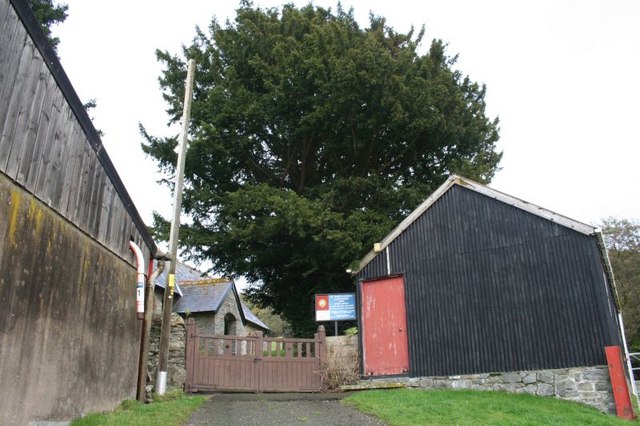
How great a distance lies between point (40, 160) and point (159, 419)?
477cm

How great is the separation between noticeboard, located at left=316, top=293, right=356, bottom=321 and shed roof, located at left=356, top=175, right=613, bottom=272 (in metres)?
1.02

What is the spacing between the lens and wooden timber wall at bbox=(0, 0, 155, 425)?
18.5 ft

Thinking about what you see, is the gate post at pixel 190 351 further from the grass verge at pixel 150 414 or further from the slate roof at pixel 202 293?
the slate roof at pixel 202 293

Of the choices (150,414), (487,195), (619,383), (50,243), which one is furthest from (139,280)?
(619,383)

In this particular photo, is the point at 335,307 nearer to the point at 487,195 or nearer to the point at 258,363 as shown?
the point at 258,363

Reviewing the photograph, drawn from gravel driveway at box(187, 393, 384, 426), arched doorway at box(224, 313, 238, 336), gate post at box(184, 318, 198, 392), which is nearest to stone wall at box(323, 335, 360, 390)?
gravel driveway at box(187, 393, 384, 426)

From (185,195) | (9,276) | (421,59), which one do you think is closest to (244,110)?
(185,195)

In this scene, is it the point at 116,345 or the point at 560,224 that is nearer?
the point at 116,345

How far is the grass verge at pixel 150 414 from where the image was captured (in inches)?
298

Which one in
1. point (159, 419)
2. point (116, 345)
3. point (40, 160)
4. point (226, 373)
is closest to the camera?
point (40, 160)

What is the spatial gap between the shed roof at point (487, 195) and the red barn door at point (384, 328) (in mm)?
988

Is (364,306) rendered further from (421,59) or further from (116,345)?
(421,59)

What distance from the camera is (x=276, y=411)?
33.0 feet

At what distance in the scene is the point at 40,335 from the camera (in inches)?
249
